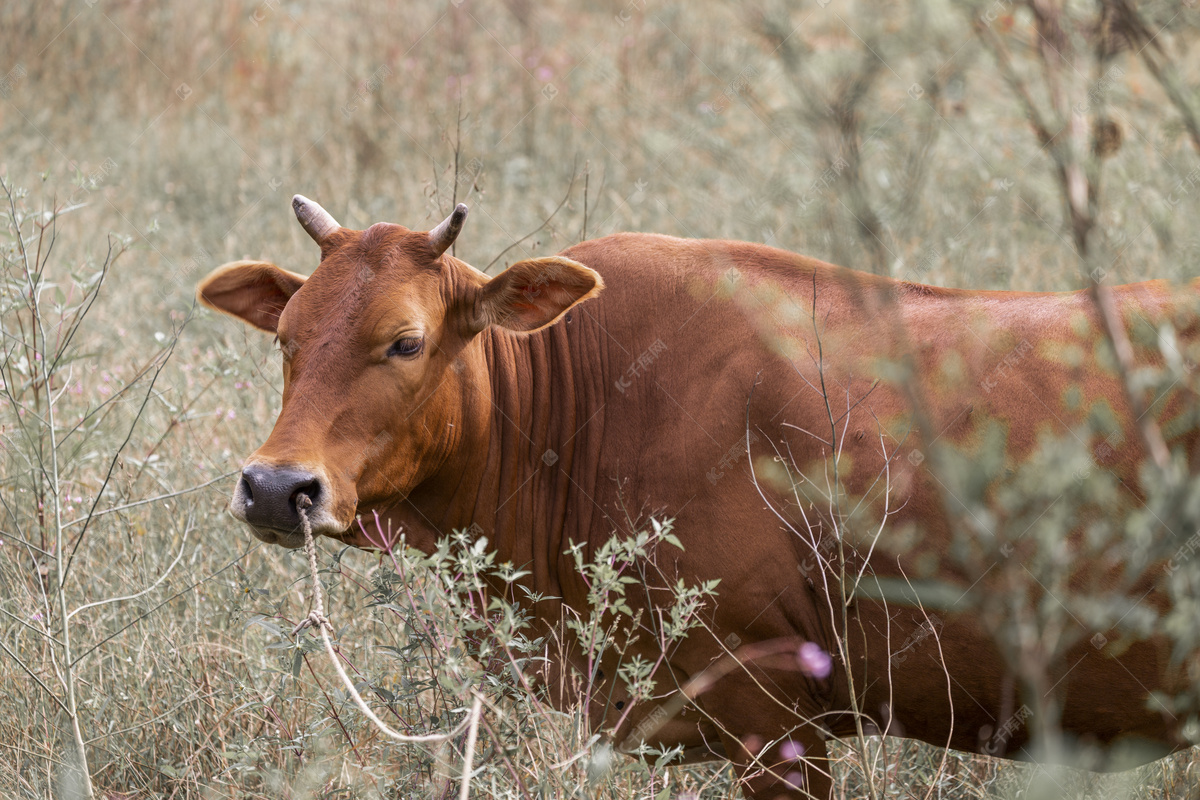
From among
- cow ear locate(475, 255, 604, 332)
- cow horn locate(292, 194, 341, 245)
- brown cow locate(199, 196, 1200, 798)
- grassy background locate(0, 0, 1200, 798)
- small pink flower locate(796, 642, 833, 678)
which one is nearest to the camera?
grassy background locate(0, 0, 1200, 798)

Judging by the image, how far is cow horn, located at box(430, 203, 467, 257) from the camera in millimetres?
3408

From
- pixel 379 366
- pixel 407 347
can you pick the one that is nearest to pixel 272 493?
pixel 379 366

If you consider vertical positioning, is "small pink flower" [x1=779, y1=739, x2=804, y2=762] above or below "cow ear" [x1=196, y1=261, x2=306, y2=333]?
below

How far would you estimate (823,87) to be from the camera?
1.59 m

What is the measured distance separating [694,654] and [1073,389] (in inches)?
66.8

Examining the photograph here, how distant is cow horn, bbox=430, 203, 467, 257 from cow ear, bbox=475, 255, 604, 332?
19 centimetres

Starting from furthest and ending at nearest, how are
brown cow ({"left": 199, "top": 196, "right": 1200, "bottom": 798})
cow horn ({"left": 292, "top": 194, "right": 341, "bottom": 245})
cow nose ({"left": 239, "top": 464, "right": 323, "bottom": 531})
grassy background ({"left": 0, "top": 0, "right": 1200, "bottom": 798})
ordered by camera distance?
cow horn ({"left": 292, "top": 194, "right": 341, "bottom": 245})
brown cow ({"left": 199, "top": 196, "right": 1200, "bottom": 798})
cow nose ({"left": 239, "top": 464, "right": 323, "bottom": 531})
grassy background ({"left": 0, "top": 0, "right": 1200, "bottom": 798})

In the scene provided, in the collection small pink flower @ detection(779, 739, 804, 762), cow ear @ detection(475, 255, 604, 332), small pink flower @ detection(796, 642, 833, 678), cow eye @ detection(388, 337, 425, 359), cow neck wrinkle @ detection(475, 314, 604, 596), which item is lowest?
small pink flower @ detection(779, 739, 804, 762)

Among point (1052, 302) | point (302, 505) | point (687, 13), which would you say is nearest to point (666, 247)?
point (1052, 302)

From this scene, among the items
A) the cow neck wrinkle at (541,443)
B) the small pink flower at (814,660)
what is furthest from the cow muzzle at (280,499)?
the small pink flower at (814,660)

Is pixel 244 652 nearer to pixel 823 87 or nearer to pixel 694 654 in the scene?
pixel 694 654

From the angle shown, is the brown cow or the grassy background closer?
the grassy background

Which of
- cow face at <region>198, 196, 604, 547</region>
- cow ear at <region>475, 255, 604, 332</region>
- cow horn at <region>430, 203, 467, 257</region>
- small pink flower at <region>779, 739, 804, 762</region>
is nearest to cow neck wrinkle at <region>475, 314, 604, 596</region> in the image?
cow face at <region>198, 196, 604, 547</region>

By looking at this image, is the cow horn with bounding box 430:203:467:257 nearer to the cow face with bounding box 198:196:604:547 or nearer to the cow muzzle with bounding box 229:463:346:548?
the cow face with bounding box 198:196:604:547
